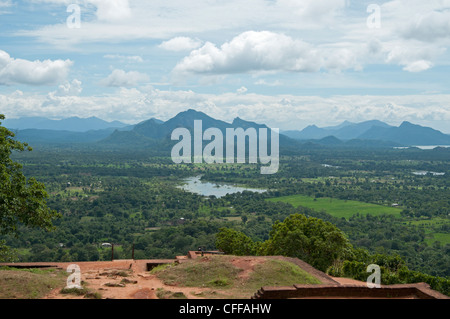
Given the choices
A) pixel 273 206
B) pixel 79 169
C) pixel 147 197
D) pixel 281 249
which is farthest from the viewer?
pixel 79 169

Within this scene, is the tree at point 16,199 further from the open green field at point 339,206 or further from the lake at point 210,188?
the lake at point 210,188

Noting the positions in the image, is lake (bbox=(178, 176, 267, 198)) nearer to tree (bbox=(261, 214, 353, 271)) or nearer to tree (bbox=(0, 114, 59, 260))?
tree (bbox=(261, 214, 353, 271))

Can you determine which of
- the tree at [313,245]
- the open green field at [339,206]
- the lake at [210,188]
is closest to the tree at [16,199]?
the tree at [313,245]

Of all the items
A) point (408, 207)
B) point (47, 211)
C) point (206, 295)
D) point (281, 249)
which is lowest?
point (408, 207)

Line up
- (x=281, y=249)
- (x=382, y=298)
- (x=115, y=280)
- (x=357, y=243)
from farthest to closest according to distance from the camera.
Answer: (x=357, y=243), (x=281, y=249), (x=115, y=280), (x=382, y=298)

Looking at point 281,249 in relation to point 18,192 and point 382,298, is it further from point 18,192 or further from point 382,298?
point 18,192

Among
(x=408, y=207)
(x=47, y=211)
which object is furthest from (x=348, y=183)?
(x=47, y=211)
